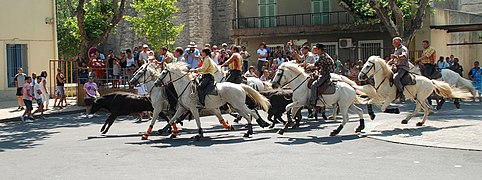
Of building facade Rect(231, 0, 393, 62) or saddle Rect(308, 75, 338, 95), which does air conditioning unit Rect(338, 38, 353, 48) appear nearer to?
building facade Rect(231, 0, 393, 62)

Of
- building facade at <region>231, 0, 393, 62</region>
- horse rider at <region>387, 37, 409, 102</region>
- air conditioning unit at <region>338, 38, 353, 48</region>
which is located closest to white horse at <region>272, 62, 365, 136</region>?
horse rider at <region>387, 37, 409, 102</region>

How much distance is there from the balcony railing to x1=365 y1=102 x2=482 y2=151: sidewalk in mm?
15809

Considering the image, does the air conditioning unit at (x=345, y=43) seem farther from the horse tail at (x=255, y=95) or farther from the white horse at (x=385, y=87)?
the horse tail at (x=255, y=95)

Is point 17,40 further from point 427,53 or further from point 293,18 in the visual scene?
point 427,53

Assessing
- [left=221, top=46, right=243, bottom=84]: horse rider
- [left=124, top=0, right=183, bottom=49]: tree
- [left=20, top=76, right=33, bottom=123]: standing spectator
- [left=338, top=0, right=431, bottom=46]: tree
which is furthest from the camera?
[left=124, top=0, right=183, bottom=49]: tree

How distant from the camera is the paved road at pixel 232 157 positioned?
31.3 ft

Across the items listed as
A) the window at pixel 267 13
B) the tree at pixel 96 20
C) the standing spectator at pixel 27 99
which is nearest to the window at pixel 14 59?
the tree at pixel 96 20

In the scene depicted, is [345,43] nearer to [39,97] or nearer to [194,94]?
[39,97]

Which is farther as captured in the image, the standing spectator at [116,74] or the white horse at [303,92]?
the standing spectator at [116,74]

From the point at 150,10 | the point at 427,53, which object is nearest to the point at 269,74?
the point at 427,53

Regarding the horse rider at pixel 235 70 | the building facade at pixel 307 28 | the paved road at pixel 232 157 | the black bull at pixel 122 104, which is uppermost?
the building facade at pixel 307 28

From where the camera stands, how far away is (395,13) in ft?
83.5

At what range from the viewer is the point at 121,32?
5419 cm

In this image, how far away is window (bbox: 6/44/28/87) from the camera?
28203 mm
